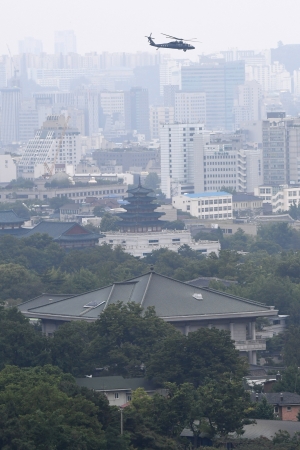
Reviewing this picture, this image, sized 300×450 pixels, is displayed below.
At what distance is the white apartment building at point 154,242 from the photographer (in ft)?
313

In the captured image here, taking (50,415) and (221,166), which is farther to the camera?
(221,166)

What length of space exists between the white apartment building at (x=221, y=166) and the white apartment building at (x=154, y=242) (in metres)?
50.4

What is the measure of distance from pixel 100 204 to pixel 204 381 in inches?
3591

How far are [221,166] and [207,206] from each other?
24.8 meters

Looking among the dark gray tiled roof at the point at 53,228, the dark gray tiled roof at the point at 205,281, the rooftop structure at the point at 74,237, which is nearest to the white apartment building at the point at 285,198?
the dark gray tiled roof at the point at 53,228

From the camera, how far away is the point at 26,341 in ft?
137

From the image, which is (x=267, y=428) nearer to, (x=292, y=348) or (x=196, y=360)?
(x=196, y=360)

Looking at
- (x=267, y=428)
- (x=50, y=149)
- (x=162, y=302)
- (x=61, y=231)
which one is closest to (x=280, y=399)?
(x=267, y=428)

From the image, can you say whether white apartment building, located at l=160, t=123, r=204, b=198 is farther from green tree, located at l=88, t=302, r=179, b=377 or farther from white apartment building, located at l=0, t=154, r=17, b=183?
green tree, located at l=88, t=302, r=179, b=377

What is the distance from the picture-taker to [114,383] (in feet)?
131

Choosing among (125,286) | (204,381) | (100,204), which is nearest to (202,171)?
(100,204)

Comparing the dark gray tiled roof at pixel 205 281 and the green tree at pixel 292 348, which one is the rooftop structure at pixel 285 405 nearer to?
the green tree at pixel 292 348

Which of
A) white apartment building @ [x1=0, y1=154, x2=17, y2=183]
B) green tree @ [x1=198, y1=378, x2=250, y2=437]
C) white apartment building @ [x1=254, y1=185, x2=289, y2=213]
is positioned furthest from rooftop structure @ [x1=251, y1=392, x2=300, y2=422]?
white apartment building @ [x1=0, y1=154, x2=17, y2=183]

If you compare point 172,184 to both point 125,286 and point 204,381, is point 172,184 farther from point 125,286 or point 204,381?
point 204,381
